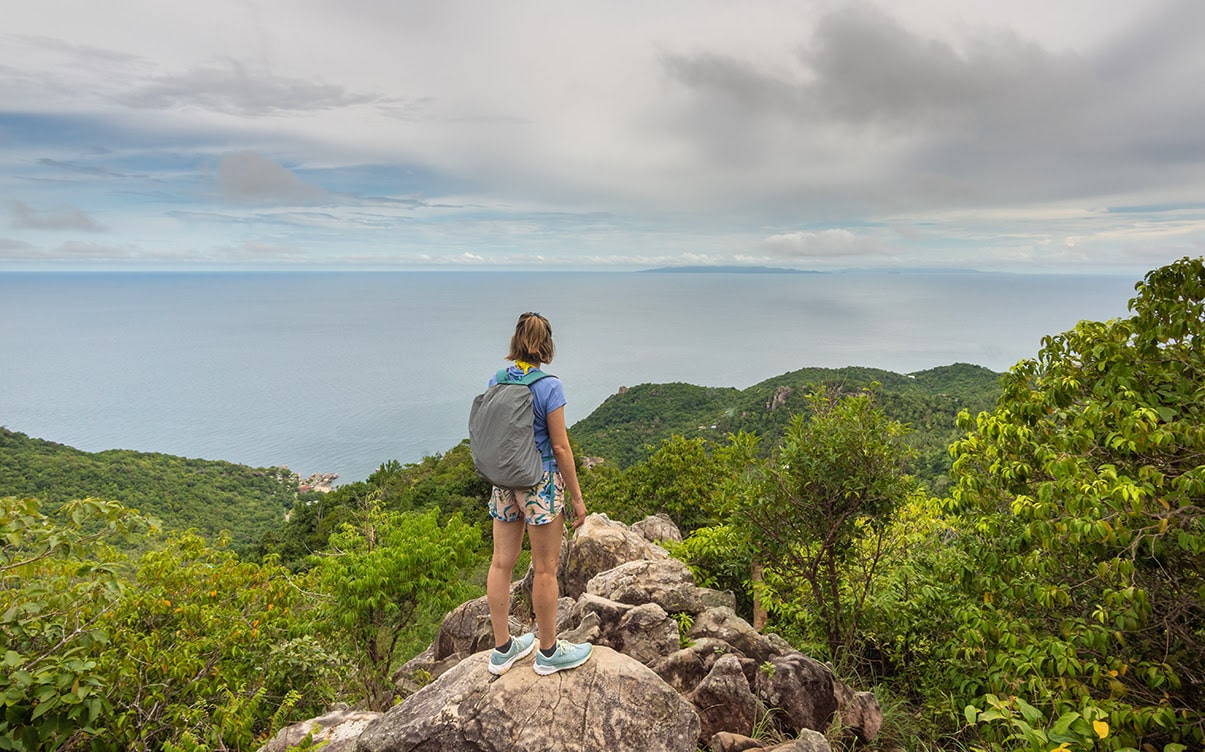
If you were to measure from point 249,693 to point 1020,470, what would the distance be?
990 cm

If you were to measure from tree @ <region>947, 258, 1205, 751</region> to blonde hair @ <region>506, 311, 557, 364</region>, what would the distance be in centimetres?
Answer: 360

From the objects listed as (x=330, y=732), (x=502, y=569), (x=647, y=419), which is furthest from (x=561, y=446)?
(x=647, y=419)

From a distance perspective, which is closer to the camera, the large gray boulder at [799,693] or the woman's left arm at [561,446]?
the woman's left arm at [561,446]

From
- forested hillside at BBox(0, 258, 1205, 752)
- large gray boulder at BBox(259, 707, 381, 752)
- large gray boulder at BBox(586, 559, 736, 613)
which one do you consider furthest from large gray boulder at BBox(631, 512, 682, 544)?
large gray boulder at BBox(259, 707, 381, 752)

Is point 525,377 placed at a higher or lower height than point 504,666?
higher

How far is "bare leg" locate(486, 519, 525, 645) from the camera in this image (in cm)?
479

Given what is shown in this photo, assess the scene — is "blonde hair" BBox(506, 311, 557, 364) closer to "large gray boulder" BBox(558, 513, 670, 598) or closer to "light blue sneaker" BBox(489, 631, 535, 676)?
"light blue sneaker" BBox(489, 631, 535, 676)

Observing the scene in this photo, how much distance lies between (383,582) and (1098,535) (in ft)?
33.3

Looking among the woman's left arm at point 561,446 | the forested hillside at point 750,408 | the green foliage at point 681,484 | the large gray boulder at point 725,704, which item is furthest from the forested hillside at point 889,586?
the forested hillside at point 750,408

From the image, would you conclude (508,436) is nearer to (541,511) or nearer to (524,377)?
(524,377)

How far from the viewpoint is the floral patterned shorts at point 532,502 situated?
464cm

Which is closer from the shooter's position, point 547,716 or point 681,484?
point 547,716

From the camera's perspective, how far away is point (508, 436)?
4461 mm

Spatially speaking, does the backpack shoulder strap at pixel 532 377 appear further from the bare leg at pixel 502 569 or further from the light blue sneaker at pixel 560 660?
the light blue sneaker at pixel 560 660
